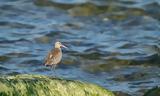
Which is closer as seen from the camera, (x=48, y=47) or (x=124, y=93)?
(x=124, y=93)

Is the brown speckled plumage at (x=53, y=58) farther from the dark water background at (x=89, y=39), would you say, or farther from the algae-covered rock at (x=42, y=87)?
the algae-covered rock at (x=42, y=87)

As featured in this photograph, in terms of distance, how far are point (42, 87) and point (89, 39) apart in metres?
5.35

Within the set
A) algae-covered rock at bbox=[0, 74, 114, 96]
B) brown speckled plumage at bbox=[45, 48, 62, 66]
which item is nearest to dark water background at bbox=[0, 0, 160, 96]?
brown speckled plumage at bbox=[45, 48, 62, 66]

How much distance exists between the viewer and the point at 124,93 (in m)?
8.95

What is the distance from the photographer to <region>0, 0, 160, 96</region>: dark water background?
1012 cm

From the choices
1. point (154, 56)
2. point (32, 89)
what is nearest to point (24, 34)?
point (154, 56)

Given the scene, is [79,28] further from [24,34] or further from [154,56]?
[154,56]

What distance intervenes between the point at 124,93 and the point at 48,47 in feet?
9.91

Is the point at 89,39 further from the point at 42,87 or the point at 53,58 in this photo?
the point at 42,87

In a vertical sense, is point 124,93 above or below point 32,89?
below

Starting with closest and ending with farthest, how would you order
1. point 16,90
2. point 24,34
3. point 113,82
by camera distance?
point 16,90, point 113,82, point 24,34

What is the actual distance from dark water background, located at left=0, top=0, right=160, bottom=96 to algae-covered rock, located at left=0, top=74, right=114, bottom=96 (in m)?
1.87

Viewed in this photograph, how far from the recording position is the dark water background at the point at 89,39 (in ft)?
33.2

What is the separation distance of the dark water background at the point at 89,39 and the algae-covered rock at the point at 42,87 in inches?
73.5
